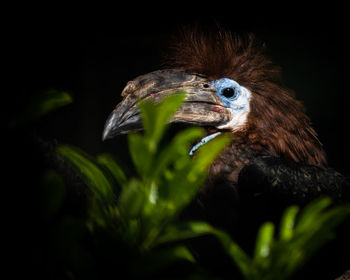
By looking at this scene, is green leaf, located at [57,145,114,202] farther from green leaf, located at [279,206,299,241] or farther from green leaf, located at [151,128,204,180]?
green leaf, located at [279,206,299,241]

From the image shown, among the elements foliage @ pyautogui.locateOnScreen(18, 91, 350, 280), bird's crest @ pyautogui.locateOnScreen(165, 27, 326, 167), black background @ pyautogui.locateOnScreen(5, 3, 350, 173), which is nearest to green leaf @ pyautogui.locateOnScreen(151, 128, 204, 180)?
foliage @ pyautogui.locateOnScreen(18, 91, 350, 280)

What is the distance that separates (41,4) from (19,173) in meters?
1.75

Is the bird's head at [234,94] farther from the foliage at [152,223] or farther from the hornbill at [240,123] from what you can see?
the foliage at [152,223]

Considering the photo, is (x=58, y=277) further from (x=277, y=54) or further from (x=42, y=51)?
(x=277, y=54)

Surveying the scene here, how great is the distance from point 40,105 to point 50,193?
0.50ft

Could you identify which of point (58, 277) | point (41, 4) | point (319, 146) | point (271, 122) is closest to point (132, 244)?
point (58, 277)

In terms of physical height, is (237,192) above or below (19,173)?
below

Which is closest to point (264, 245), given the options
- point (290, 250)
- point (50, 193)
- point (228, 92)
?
point (290, 250)

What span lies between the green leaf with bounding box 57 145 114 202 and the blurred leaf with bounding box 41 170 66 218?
4.5 inches

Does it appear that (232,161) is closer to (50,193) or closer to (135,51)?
(50,193)

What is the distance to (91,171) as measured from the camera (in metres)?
0.63

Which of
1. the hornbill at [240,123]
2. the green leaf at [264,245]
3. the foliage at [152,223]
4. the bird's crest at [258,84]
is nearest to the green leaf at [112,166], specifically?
the foliage at [152,223]

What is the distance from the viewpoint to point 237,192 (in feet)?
5.31

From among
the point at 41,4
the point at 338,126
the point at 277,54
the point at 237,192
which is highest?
the point at 41,4
